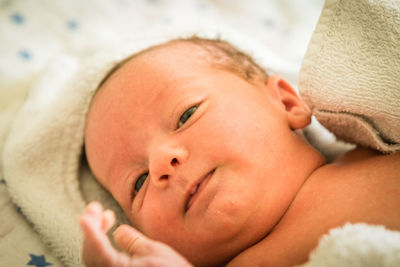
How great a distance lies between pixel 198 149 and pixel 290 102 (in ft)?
1.36

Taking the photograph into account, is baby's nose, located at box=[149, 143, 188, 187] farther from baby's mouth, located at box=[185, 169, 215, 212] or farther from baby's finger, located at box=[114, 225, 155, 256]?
baby's finger, located at box=[114, 225, 155, 256]

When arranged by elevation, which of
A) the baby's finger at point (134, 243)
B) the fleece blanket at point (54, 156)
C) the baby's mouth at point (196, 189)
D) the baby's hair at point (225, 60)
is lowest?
the fleece blanket at point (54, 156)

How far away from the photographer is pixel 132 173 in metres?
0.93

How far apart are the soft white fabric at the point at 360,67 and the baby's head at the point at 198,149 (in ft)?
0.41

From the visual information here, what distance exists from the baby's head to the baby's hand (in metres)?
0.21

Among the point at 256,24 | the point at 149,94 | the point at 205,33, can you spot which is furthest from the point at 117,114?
the point at 256,24

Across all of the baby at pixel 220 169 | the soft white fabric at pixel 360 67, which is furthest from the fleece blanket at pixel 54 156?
the soft white fabric at pixel 360 67

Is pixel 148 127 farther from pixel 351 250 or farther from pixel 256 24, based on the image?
pixel 256 24

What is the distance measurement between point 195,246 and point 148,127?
32 cm

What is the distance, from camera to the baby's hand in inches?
21.2

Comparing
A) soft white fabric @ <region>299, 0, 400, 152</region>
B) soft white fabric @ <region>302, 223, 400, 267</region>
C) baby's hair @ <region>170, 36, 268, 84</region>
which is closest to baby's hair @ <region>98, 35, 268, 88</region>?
baby's hair @ <region>170, 36, 268, 84</region>

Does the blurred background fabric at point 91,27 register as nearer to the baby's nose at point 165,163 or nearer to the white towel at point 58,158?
the white towel at point 58,158

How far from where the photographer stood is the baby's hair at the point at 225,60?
1.05m

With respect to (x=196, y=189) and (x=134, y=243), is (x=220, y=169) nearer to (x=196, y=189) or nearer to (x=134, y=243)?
(x=196, y=189)
